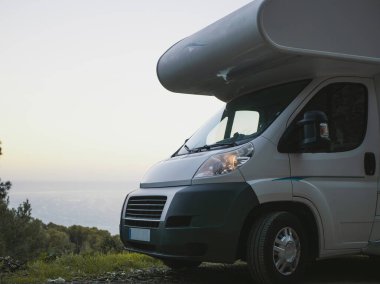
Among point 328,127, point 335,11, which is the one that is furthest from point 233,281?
point 335,11

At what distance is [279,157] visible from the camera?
5.54 metres

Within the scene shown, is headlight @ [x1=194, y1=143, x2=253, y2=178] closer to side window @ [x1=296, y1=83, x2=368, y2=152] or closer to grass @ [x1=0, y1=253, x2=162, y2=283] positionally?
side window @ [x1=296, y1=83, x2=368, y2=152]

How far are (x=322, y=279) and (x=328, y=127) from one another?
1643 mm

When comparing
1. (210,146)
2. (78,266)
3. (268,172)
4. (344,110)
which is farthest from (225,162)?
(78,266)

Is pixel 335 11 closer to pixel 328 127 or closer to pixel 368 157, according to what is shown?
pixel 328 127

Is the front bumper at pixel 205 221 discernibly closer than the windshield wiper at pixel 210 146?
Yes

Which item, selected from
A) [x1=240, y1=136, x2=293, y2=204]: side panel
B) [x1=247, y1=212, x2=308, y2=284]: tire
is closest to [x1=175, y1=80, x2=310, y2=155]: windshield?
[x1=240, y1=136, x2=293, y2=204]: side panel

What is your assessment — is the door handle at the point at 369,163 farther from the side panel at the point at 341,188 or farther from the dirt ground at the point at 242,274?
the dirt ground at the point at 242,274

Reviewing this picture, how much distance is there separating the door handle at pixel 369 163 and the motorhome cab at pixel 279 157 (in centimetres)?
1

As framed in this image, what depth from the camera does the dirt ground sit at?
6059 millimetres

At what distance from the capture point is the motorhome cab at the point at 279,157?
5.27 m

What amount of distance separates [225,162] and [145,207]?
3.35 feet

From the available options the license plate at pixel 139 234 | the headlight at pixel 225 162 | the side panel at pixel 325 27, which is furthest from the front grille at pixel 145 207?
the side panel at pixel 325 27

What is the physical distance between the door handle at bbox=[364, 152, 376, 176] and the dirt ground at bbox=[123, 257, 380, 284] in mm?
1150
